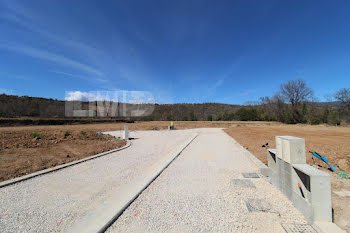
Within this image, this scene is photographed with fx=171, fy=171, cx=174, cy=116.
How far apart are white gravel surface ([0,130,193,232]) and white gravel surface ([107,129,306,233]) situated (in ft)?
2.59

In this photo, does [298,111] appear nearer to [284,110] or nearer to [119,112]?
[284,110]

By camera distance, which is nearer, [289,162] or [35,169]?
[289,162]

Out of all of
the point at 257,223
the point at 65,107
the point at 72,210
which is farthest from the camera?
the point at 65,107

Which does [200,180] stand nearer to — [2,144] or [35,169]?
[35,169]

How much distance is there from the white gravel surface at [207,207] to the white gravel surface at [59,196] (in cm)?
79

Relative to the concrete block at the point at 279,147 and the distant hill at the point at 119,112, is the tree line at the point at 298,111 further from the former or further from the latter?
the concrete block at the point at 279,147

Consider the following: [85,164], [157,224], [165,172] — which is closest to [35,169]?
[85,164]

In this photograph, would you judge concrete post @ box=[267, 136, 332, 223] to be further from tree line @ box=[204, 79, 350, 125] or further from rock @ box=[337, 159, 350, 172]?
tree line @ box=[204, 79, 350, 125]

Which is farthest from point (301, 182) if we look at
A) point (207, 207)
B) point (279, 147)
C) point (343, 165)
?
point (343, 165)

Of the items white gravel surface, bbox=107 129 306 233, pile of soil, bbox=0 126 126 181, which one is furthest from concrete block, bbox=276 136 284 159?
pile of soil, bbox=0 126 126 181

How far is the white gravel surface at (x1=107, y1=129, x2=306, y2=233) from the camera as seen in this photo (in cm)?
230

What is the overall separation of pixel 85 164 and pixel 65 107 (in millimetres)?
63287

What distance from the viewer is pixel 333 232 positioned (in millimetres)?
2049

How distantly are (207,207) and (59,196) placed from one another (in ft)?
9.16
